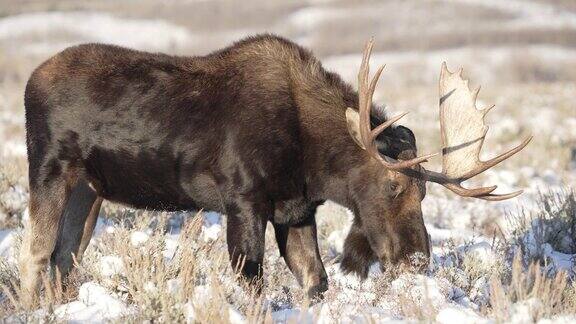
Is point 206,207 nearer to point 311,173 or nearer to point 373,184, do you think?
point 311,173

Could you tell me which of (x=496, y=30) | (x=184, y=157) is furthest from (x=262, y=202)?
(x=496, y=30)

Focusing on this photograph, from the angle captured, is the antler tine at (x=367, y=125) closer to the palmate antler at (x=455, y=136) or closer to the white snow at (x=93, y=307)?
the palmate antler at (x=455, y=136)

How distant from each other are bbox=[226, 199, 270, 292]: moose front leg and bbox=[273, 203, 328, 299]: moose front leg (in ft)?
1.65

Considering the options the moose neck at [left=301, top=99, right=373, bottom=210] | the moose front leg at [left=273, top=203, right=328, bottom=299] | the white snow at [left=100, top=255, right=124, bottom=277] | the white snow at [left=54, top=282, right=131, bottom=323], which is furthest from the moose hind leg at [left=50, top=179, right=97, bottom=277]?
the moose neck at [left=301, top=99, right=373, bottom=210]

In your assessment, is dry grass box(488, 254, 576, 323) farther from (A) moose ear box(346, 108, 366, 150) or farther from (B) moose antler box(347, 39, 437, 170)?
(A) moose ear box(346, 108, 366, 150)

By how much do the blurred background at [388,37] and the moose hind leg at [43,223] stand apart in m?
14.6

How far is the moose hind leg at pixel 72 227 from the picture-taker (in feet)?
20.0

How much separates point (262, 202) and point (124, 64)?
4.54ft

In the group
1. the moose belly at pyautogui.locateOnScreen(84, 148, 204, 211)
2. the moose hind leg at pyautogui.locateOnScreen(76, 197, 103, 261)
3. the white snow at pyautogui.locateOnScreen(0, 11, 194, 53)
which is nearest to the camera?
the moose belly at pyautogui.locateOnScreen(84, 148, 204, 211)

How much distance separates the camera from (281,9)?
57969 mm

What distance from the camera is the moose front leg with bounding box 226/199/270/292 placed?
559 cm

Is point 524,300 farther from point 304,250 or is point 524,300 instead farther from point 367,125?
point 304,250

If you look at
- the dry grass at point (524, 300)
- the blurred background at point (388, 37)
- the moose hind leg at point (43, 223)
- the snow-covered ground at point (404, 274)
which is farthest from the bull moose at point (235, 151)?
the blurred background at point (388, 37)

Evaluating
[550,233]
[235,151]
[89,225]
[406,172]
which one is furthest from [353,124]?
[550,233]
